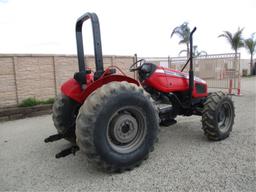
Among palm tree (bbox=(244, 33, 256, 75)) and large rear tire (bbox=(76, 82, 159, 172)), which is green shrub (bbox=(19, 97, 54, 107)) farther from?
palm tree (bbox=(244, 33, 256, 75))

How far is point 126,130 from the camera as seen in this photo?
2.51 m

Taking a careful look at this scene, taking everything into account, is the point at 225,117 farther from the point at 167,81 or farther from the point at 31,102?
the point at 31,102

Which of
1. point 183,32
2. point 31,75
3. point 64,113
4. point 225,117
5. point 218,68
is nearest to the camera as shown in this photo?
point 64,113

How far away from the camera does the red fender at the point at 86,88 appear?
2.51m

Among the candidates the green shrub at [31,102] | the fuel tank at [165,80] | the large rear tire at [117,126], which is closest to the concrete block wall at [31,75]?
the green shrub at [31,102]

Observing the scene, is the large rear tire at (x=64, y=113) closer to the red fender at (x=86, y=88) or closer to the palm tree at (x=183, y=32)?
the red fender at (x=86, y=88)

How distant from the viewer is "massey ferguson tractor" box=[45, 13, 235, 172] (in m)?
2.19

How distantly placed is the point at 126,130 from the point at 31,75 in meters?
5.46

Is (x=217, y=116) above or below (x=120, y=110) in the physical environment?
below

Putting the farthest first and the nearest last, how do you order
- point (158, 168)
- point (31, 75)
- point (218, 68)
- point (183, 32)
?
point (183, 32) < point (218, 68) < point (31, 75) < point (158, 168)

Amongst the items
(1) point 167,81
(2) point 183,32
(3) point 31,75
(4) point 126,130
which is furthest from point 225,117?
(2) point 183,32

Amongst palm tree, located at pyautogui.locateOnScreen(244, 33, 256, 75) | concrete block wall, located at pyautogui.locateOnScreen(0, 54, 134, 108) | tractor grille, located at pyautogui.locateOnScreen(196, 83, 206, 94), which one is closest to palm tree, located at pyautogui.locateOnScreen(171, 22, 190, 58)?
palm tree, located at pyautogui.locateOnScreen(244, 33, 256, 75)

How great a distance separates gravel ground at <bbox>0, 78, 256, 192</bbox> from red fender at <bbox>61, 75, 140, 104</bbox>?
91cm

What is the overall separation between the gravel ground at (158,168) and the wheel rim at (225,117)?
0.22 m
